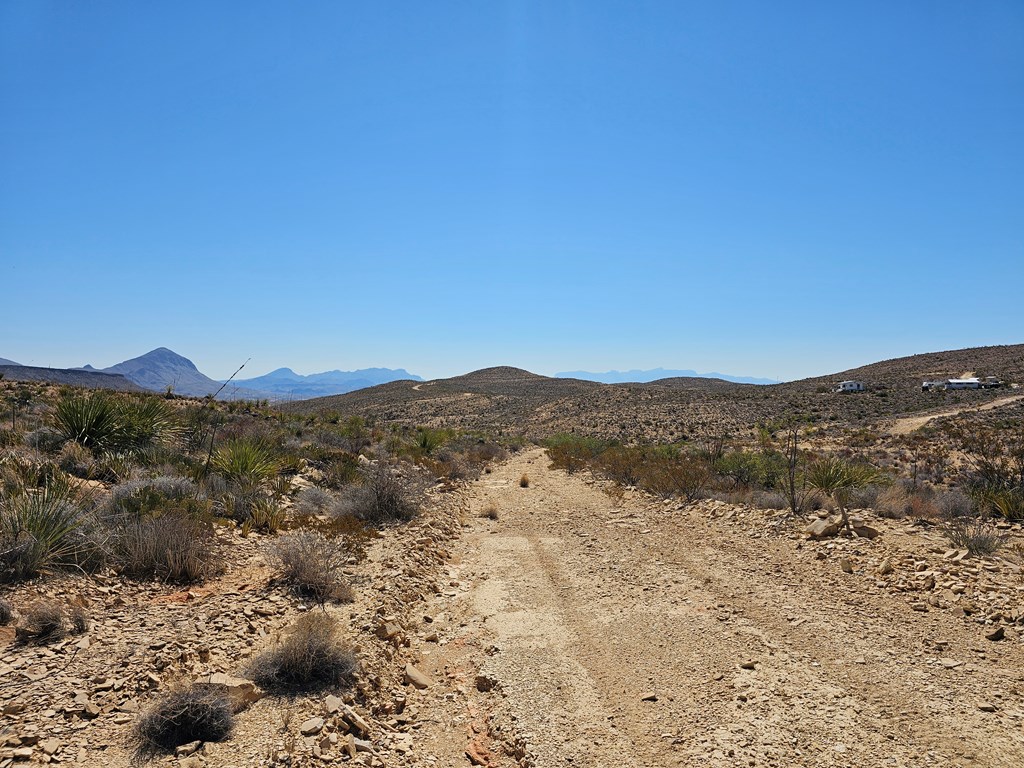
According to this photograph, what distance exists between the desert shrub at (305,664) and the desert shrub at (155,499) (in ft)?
11.3

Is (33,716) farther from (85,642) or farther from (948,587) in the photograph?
(948,587)

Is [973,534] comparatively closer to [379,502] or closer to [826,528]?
[826,528]

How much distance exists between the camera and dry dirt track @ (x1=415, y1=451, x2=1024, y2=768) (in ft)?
14.4

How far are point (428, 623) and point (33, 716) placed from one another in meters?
4.06

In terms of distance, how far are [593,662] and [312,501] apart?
Result: 731 centimetres

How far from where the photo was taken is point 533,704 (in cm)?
521

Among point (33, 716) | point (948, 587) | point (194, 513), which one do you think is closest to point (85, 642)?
point (33, 716)

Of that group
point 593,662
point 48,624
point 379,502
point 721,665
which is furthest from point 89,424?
point 721,665

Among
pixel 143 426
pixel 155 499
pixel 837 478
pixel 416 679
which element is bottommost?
pixel 416 679

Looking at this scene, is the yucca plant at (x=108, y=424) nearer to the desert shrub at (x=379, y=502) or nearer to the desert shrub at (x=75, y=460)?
the desert shrub at (x=75, y=460)

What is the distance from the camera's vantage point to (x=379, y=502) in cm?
1136

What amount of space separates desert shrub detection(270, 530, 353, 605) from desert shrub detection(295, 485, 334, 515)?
340 centimetres

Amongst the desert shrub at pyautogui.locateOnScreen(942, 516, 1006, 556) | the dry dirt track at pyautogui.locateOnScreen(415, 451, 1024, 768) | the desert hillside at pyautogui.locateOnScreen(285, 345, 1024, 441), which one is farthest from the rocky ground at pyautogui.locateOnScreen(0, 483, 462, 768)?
the desert hillside at pyautogui.locateOnScreen(285, 345, 1024, 441)

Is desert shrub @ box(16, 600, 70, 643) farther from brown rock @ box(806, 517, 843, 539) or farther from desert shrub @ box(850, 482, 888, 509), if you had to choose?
desert shrub @ box(850, 482, 888, 509)
